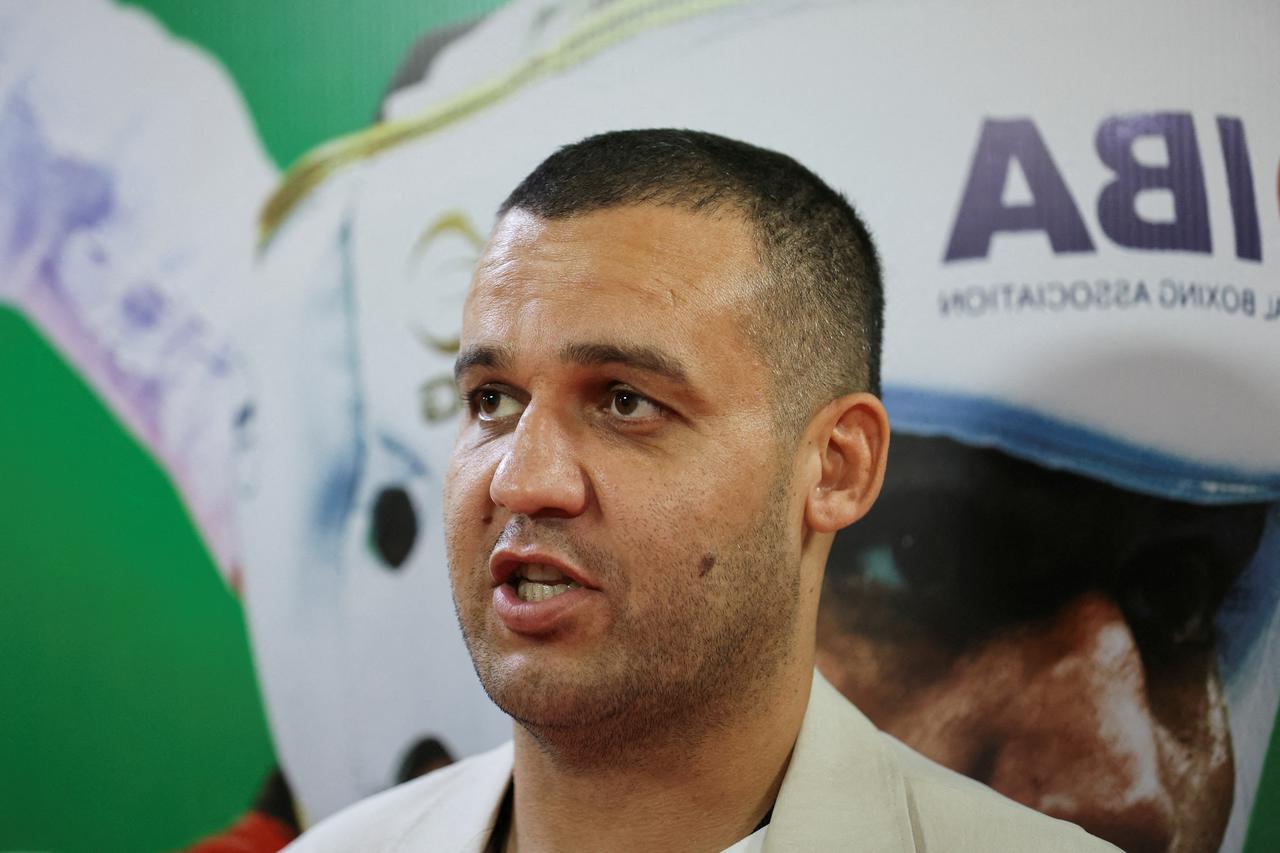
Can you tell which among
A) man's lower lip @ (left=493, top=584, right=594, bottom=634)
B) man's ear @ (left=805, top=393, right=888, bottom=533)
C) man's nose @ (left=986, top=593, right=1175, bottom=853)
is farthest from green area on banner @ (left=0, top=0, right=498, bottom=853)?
man's nose @ (left=986, top=593, right=1175, bottom=853)

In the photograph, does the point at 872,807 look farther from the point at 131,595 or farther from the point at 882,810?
the point at 131,595

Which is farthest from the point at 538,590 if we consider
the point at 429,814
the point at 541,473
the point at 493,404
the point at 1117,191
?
the point at 1117,191

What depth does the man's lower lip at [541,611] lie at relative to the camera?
118 centimetres

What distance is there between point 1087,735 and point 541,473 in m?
0.75

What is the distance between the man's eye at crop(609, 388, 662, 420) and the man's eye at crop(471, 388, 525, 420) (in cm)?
11

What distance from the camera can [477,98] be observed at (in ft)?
5.78

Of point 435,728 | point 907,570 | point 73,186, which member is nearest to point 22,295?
point 73,186

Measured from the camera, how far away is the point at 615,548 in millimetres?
1171

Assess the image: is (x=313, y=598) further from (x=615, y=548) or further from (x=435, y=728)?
(x=615, y=548)

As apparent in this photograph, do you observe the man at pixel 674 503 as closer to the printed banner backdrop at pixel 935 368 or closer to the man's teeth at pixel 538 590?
the man's teeth at pixel 538 590

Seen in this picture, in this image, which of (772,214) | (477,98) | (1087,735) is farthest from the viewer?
(477,98)

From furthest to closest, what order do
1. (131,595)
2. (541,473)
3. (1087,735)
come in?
(131,595) < (1087,735) < (541,473)

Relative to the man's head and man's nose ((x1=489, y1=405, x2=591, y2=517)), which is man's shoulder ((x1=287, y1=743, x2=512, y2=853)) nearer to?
the man's head

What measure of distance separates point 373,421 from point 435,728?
0.46 m
